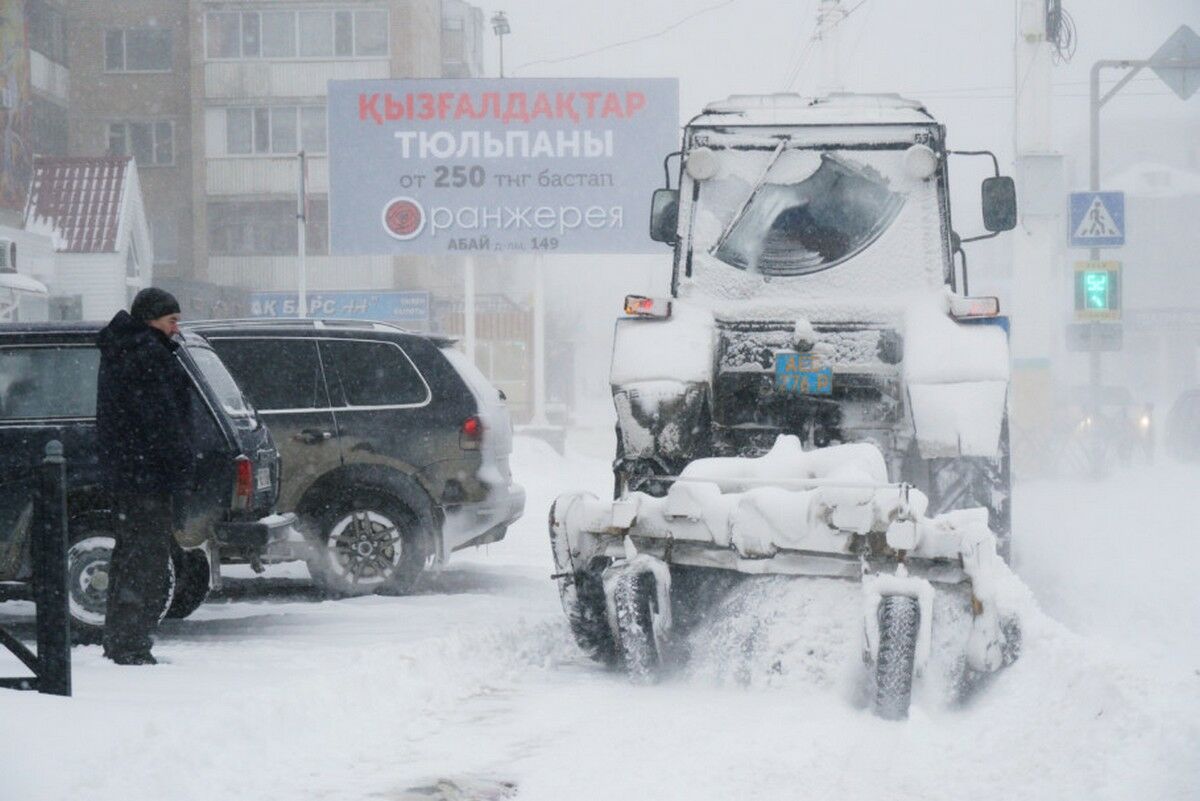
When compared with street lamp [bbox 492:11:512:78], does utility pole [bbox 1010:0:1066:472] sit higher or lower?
lower

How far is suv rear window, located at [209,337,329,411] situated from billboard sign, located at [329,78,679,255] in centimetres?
1849

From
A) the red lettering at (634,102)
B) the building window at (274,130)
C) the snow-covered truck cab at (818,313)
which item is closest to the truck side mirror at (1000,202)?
the snow-covered truck cab at (818,313)

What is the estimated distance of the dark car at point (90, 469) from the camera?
26.7 ft

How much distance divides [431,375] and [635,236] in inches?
738

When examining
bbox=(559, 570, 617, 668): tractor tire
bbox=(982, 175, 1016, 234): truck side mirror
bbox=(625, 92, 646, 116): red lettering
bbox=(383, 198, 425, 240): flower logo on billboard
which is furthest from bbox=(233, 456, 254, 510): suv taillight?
bbox=(625, 92, 646, 116): red lettering

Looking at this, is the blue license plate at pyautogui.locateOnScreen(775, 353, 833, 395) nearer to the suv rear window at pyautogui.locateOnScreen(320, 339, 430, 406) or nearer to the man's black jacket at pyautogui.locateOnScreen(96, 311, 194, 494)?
the man's black jacket at pyautogui.locateOnScreen(96, 311, 194, 494)

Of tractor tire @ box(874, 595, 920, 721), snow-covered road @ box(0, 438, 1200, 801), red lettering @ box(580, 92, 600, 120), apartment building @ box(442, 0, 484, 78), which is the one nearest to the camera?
snow-covered road @ box(0, 438, 1200, 801)

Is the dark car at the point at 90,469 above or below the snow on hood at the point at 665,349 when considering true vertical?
below

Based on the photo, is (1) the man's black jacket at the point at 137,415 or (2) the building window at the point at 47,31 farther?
(2) the building window at the point at 47,31

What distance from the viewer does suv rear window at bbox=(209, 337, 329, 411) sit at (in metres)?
10.5

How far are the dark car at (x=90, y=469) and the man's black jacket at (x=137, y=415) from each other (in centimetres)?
80

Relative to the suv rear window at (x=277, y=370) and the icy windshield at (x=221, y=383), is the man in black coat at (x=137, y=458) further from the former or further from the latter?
the suv rear window at (x=277, y=370)

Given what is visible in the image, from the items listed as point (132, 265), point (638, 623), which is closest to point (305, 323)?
point (638, 623)

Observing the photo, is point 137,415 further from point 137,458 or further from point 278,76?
point 278,76
